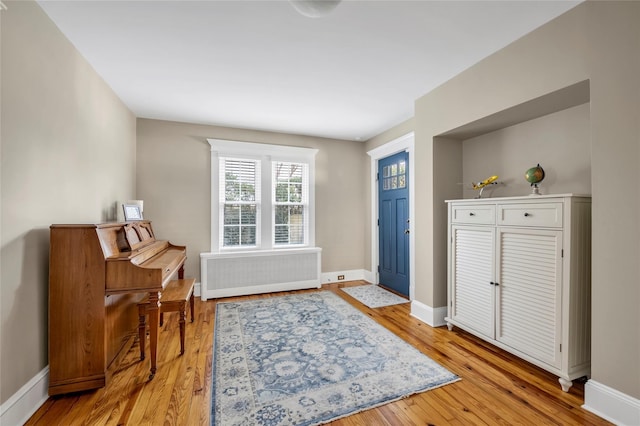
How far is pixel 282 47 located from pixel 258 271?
3041mm

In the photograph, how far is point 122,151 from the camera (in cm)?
330

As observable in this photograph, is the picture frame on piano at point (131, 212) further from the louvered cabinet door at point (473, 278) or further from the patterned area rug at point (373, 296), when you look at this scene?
the louvered cabinet door at point (473, 278)

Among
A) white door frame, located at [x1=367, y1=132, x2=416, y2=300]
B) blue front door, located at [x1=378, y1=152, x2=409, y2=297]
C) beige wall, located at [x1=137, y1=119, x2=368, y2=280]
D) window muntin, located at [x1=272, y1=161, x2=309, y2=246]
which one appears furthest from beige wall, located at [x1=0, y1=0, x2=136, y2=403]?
blue front door, located at [x1=378, y1=152, x2=409, y2=297]

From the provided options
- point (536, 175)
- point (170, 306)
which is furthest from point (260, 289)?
point (536, 175)

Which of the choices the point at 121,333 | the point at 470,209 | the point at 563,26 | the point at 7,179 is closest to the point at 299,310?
the point at 121,333

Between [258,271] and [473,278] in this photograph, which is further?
[258,271]

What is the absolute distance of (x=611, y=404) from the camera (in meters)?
1.64

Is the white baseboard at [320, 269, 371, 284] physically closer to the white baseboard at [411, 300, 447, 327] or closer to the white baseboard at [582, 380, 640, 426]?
the white baseboard at [411, 300, 447, 327]

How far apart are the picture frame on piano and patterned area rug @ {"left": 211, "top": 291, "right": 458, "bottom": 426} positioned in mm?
1481

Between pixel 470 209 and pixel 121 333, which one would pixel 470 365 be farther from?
pixel 121 333

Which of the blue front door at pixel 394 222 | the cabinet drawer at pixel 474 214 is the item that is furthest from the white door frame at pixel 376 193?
the cabinet drawer at pixel 474 214

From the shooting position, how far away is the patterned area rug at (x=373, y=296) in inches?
149

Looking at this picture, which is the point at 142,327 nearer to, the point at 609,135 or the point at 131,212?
the point at 131,212

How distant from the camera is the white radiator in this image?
3963mm
